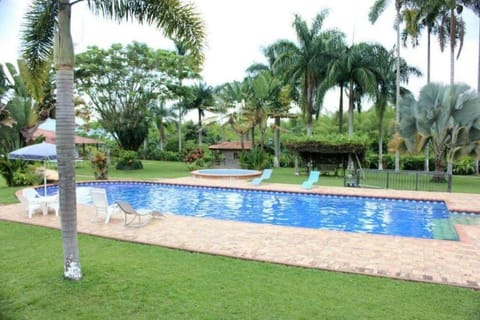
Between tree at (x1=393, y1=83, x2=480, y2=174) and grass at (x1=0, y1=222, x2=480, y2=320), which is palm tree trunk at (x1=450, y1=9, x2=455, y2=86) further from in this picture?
grass at (x1=0, y1=222, x2=480, y2=320)

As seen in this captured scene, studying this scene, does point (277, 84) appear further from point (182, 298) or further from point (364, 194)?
point (182, 298)

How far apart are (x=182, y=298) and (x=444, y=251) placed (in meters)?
5.22

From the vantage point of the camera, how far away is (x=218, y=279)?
18.3ft

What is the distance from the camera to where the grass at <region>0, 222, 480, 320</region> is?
14.6 ft

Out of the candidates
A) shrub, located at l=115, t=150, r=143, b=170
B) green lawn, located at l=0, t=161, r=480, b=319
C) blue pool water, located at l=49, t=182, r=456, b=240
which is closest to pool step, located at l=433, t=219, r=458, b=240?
blue pool water, located at l=49, t=182, r=456, b=240

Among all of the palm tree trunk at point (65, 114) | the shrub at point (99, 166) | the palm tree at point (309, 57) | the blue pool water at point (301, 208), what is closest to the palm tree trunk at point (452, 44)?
the palm tree at point (309, 57)

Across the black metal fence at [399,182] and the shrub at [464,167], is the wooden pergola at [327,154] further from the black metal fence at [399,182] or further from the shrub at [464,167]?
the shrub at [464,167]

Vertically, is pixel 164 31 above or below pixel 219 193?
above

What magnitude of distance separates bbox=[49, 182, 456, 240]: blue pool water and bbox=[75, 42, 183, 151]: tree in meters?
10.5

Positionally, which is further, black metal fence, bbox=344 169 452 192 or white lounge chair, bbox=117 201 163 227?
black metal fence, bbox=344 169 452 192

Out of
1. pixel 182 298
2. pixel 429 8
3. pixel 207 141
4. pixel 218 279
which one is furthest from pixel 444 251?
pixel 207 141

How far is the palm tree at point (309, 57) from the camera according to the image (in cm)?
2733

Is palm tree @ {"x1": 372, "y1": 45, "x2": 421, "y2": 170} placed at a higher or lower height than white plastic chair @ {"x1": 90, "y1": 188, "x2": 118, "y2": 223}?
higher

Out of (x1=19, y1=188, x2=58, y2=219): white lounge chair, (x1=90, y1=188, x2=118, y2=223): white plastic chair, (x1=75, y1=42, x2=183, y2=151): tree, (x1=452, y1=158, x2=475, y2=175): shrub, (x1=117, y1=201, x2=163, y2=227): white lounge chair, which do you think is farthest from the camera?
(x1=75, y1=42, x2=183, y2=151): tree
